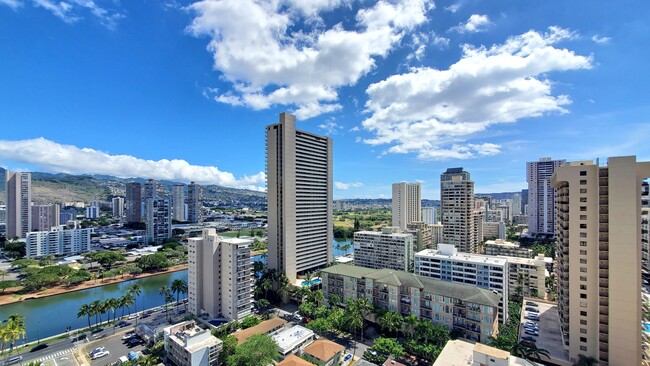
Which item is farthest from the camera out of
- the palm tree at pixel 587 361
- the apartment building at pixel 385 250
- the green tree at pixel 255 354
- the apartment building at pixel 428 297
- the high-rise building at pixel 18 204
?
the high-rise building at pixel 18 204

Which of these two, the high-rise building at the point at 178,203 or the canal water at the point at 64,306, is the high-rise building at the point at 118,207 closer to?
the high-rise building at the point at 178,203

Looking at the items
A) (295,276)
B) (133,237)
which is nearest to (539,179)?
(295,276)

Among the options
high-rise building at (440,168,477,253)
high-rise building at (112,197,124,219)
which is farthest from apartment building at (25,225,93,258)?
high-rise building at (440,168,477,253)

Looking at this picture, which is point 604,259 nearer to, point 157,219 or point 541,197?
point 541,197

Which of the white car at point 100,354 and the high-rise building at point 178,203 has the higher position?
the high-rise building at point 178,203

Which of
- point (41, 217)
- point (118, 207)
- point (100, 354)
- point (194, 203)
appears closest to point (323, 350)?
point (100, 354)

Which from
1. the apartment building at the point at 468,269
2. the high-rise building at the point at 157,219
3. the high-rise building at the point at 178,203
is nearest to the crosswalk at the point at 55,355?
the apartment building at the point at 468,269

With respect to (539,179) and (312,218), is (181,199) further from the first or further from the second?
(539,179)

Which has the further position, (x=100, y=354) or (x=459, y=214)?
(x=459, y=214)
